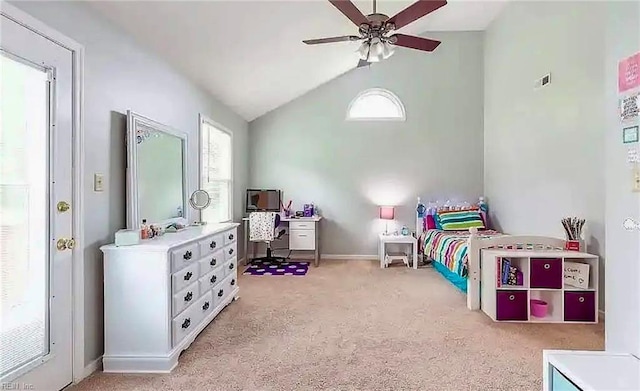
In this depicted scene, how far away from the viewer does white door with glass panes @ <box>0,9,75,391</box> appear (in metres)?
2.00

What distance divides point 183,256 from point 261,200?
380 cm

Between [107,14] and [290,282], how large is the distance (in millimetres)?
3458

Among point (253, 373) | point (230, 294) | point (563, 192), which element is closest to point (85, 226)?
point (253, 373)

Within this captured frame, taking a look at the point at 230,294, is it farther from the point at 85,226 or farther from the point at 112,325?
the point at 85,226

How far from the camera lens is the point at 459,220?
630 centimetres

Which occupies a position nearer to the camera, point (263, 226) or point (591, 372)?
point (591, 372)

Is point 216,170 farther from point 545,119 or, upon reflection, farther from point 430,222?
point 545,119

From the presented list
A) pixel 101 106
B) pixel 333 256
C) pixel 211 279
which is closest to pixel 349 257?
pixel 333 256

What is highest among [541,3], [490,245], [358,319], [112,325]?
[541,3]

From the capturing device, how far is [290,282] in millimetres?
5258

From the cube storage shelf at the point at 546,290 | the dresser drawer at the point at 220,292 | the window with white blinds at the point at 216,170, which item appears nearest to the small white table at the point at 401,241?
the window with white blinds at the point at 216,170

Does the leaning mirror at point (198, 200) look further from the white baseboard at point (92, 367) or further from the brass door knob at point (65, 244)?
the brass door knob at point (65, 244)

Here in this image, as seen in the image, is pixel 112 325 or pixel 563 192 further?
pixel 563 192

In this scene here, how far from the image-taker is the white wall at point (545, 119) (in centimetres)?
402
